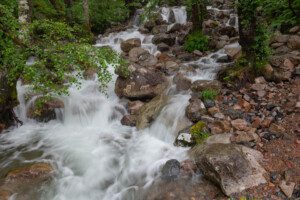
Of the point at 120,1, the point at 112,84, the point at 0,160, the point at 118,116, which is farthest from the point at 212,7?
the point at 0,160

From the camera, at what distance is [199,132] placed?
875 cm

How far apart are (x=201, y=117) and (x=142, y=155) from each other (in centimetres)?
204

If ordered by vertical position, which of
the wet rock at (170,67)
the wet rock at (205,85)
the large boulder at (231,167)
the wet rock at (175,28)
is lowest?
the large boulder at (231,167)

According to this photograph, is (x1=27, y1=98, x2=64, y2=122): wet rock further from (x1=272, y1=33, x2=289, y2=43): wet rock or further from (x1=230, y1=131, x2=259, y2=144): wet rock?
(x1=272, y1=33, x2=289, y2=43): wet rock

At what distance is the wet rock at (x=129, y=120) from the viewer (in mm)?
10906

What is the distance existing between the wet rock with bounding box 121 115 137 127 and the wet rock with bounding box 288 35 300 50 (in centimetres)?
630

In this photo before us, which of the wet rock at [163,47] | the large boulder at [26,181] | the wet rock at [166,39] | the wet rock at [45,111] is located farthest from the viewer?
the wet rock at [166,39]

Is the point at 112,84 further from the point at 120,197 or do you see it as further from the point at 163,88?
the point at 120,197

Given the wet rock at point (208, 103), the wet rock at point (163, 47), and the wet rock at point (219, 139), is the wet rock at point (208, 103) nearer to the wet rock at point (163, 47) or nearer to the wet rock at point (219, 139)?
the wet rock at point (219, 139)

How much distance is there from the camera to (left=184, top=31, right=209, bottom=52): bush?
14.7 metres

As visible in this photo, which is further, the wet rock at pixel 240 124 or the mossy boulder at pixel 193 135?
the mossy boulder at pixel 193 135

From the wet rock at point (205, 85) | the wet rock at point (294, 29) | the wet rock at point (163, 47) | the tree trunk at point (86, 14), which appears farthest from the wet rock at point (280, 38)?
the tree trunk at point (86, 14)

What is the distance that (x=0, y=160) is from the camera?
9.29 m

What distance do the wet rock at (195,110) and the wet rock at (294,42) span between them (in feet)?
14.7
